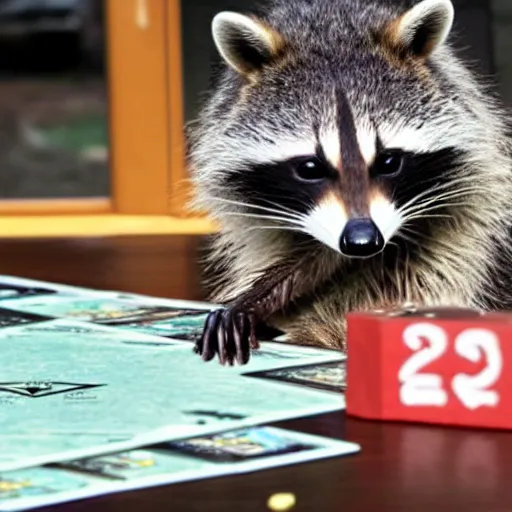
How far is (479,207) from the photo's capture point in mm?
1542

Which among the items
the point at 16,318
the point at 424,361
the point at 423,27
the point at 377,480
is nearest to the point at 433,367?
the point at 424,361

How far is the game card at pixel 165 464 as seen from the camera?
1003mm

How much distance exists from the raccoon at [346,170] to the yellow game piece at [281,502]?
40cm

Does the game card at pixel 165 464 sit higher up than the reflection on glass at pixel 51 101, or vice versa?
the reflection on glass at pixel 51 101

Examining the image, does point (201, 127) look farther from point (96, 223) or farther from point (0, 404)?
point (96, 223)

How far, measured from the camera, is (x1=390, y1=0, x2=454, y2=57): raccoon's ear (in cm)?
147

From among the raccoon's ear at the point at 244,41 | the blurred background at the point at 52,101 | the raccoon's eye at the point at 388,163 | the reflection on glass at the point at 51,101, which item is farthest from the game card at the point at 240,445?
the reflection on glass at the point at 51,101

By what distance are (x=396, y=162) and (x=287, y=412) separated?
0.33 m

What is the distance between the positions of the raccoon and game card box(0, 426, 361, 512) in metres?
0.28

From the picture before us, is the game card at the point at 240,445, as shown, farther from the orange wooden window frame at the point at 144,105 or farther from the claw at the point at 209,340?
the orange wooden window frame at the point at 144,105

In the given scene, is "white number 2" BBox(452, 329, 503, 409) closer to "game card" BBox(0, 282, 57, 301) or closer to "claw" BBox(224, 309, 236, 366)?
"claw" BBox(224, 309, 236, 366)

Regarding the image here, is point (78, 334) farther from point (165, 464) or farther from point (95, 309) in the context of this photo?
point (165, 464)

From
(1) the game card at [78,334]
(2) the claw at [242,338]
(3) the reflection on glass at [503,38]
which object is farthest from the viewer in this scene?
(3) the reflection on glass at [503,38]

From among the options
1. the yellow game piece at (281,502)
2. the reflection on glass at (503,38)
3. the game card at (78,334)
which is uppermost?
the reflection on glass at (503,38)
